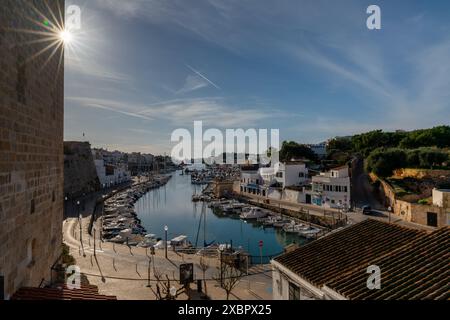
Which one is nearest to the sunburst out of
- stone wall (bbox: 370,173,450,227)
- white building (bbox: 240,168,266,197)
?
stone wall (bbox: 370,173,450,227)

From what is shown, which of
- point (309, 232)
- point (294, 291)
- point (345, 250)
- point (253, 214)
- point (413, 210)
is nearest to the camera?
point (294, 291)

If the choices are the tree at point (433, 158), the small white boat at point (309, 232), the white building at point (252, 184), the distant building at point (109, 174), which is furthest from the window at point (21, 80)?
the distant building at point (109, 174)

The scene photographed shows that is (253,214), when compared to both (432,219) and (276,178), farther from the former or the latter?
(432,219)

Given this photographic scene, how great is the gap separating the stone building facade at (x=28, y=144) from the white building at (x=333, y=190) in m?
32.3

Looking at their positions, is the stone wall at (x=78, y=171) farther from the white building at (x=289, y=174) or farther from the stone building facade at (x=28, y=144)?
the stone building facade at (x=28, y=144)

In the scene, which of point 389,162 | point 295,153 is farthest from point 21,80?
point 295,153

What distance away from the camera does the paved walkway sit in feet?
42.8

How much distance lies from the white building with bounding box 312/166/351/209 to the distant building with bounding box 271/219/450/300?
2608cm

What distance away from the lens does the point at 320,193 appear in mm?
37188

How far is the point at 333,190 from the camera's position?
3559 cm

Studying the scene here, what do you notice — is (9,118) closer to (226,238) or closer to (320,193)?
(226,238)

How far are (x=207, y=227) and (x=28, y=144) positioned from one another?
32.1m
